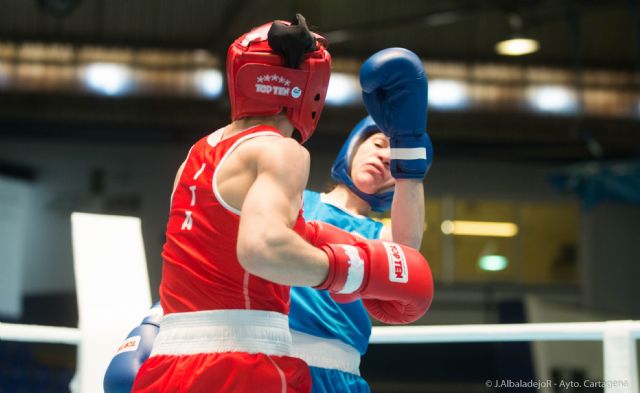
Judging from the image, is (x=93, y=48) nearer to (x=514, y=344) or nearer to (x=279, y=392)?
(x=514, y=344)

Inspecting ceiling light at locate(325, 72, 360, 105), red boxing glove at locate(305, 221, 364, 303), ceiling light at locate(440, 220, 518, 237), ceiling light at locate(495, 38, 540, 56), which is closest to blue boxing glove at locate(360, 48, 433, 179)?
red boxing glove at locate(305, 221, 364, 303)

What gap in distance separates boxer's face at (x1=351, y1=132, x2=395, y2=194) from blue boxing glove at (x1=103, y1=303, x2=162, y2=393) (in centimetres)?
77

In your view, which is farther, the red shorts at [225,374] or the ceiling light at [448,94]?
the ceiling light at [448,94]

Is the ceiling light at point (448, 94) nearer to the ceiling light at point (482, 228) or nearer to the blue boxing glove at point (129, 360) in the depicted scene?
the ceiling light at point (482, 228)

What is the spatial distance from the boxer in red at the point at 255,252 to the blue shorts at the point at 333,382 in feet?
1.65

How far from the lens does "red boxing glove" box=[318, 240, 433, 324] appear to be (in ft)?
4.97

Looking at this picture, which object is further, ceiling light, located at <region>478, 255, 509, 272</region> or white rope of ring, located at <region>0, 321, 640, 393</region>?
ceiling light, located at <region>478, 255, 509, 272</region>

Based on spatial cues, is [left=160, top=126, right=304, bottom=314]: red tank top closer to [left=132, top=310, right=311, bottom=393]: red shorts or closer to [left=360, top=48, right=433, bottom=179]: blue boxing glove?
[left=132, top=310, right=311, bottom=393]: red shorts

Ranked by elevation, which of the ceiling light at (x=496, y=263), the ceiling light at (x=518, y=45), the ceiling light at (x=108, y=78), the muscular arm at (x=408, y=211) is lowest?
the muscular arm at (x=408, y=211)

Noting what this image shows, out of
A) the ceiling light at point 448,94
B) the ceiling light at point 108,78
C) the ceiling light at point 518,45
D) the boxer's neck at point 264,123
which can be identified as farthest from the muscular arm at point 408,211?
the ceiling light at point 448,94

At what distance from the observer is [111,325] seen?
263cm

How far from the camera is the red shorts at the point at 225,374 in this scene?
1506mm

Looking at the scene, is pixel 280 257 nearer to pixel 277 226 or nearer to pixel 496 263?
pixel 277 226

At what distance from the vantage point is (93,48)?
11570mm
